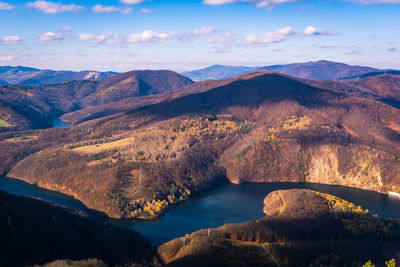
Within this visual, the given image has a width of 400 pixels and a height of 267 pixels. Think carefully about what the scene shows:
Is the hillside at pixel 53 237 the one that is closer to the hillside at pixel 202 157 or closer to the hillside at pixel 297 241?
the hillside at pixel 297 241

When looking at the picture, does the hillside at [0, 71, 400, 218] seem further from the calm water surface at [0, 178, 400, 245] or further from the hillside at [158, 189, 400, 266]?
the hillside at [158, 189, 400, 266]

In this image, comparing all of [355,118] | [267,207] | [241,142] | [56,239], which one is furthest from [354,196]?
[56,239]

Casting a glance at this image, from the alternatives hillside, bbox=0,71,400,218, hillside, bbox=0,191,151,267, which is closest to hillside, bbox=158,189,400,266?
hillside, bbox=0,191,151,267

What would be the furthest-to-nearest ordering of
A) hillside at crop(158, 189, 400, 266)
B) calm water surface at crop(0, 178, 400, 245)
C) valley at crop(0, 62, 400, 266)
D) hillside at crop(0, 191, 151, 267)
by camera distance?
calm water surface at crop(0, 178, 400, 245), valley at crop(0, 62, 400, 266), hillside at crop(158, 189, 400, 266), hillside at crop(0, 191, 151, 267)

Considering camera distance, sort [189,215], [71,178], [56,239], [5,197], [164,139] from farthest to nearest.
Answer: [164,139] → [71,178] → [189,215] → [5,197] → [56,239]

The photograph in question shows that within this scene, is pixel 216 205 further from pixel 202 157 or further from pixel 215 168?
pixel 202 157

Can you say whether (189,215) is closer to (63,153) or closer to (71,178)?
(71,178)

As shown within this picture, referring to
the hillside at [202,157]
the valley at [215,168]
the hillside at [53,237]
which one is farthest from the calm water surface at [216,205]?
the hillside at [53,237]
